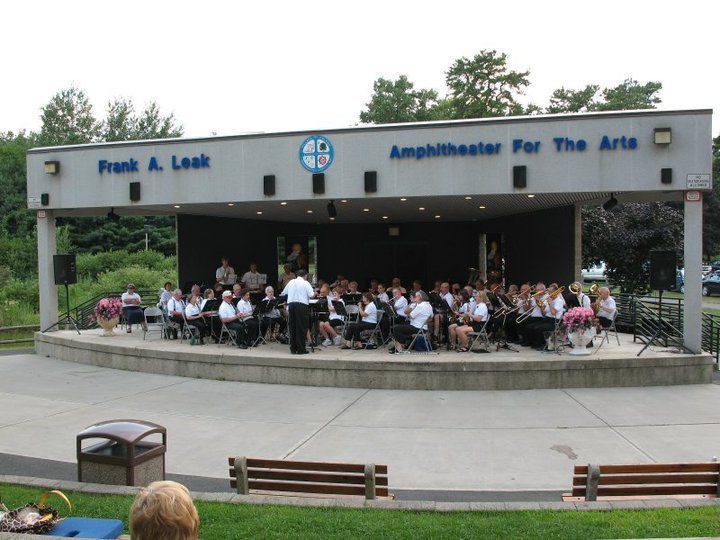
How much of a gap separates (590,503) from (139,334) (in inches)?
548

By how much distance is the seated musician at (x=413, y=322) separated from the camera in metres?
12.9

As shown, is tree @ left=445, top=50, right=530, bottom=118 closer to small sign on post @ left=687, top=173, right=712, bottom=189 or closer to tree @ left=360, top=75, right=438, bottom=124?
tree @ left=360, top=75, right=438, bottom=124

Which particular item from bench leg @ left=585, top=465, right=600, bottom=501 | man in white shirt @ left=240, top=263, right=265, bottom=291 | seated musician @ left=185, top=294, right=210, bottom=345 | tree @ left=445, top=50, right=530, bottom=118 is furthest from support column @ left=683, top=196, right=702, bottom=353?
tree @ left=445, top=50, right=530, bottom=118

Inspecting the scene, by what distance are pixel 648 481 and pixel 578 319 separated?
708 centimetres

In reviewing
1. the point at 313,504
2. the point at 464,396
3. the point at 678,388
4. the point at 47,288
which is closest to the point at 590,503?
the point at 313,504

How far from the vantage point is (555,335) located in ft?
42.9

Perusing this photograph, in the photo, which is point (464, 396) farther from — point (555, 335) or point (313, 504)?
point (313, 504)

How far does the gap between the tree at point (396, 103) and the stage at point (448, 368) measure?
1982 inches

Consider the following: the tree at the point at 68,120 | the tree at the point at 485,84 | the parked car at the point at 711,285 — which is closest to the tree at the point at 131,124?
the tree at the point at 68,120

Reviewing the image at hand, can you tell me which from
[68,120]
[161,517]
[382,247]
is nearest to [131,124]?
[68,120]

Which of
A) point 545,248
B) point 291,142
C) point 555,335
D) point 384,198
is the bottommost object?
point 555,335

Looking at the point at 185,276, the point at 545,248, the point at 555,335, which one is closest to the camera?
the point at 555,335

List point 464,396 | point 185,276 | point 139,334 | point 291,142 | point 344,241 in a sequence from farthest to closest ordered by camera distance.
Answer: point 344,241 → point 185,276 → point 139,334 → point 291,142 → point 464,396

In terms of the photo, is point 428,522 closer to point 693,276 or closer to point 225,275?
point 693,276
